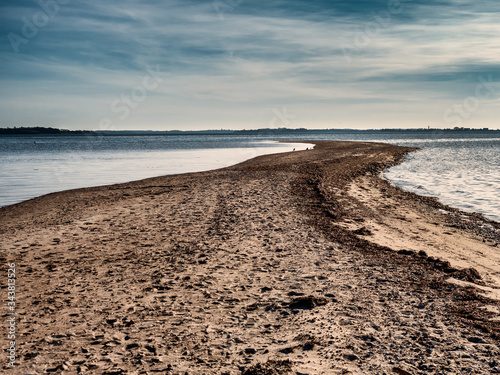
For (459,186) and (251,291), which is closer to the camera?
(251,291)

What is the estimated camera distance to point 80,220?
516 inches

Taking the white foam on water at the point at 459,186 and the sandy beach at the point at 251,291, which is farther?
the white foam on water at the point at 459,186

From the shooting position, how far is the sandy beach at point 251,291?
510 cm

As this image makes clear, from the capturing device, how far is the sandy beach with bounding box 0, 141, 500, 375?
5098mm

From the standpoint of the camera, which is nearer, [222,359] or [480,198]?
[222,359]

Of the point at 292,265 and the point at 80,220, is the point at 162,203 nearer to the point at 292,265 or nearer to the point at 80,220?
the point at 80,220

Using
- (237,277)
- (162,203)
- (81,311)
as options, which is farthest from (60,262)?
(162,203)

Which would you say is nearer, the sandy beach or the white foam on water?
the sandy beach

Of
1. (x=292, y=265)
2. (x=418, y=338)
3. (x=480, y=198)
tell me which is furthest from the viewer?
(x=480, y=198)

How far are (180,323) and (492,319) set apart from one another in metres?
5.07

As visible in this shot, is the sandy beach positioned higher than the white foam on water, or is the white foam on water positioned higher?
the white foam on water

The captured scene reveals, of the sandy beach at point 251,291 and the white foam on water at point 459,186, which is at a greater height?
the white foam on water at point 459,186

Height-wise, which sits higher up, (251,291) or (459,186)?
(459,186)

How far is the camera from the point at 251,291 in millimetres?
7312
